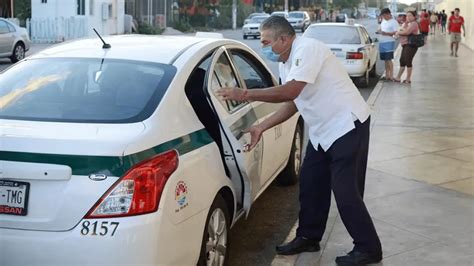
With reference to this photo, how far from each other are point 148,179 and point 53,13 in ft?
104

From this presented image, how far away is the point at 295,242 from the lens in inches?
191

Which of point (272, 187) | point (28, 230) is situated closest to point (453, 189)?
point (272, 187)

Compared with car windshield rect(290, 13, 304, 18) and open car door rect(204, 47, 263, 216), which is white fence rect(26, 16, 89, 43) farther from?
open car door rect(204, 47, 263, 216)

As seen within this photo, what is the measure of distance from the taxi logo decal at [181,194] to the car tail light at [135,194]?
0.12m

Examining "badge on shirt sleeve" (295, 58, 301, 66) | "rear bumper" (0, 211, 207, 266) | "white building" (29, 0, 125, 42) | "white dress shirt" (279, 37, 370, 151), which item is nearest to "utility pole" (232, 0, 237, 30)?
"white building" (29, 0, 125, 42)

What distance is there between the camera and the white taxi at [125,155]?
3188 millimetres

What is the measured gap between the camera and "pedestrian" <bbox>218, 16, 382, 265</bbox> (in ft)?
14.0

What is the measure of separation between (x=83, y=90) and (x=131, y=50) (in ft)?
1.89

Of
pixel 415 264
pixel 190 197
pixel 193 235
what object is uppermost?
pixel 190 197

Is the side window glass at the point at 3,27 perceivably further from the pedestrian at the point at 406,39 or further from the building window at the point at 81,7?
the building window at the point at 81,7

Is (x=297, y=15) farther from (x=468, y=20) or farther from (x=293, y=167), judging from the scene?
(x=293, y=167)

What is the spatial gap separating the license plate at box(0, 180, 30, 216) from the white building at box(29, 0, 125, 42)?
95.0 ft

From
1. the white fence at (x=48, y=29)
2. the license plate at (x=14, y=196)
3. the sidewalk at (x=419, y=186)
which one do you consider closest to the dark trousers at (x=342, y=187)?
the sidewalk at (x=419, y=186)

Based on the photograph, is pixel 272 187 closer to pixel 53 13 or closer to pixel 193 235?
pixel 193 235
